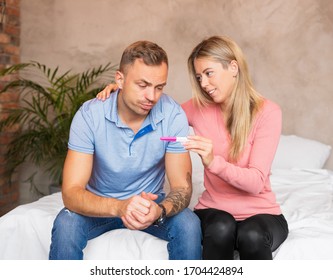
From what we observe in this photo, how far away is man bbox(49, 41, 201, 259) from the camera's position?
1674 millimetres

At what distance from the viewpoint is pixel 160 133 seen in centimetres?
187

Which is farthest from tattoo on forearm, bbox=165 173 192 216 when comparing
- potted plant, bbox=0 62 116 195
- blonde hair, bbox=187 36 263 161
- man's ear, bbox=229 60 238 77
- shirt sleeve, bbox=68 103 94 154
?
potted plant, bbox=0 62 116 195

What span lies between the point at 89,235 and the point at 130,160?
30 cm

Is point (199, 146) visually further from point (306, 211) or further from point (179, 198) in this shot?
point (306, 211)

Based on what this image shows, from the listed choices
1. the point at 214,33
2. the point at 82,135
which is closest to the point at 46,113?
the point at 214,33

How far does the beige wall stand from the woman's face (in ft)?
5.65

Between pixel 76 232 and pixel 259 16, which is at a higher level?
pixel 259 16

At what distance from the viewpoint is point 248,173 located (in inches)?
68.2

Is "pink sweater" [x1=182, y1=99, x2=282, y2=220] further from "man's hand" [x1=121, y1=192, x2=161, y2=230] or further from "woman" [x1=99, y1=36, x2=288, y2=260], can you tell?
"man's hand" [x1=121, y1=192, x2=161, y2=230]

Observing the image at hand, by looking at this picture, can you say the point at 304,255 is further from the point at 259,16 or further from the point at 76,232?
the point at 259,16

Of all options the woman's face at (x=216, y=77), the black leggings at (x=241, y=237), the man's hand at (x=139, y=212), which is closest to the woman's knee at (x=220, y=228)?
the black leggings at (x=241, y=237)

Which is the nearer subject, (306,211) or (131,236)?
(131,236)

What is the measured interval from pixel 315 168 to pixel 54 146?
172 cm

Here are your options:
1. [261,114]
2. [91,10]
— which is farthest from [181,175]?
[91,10]
